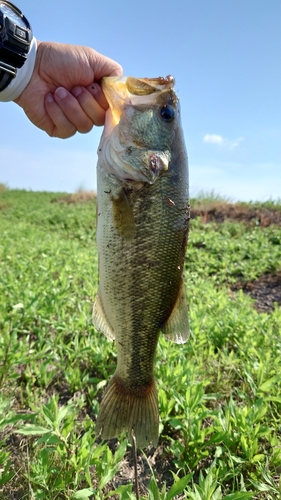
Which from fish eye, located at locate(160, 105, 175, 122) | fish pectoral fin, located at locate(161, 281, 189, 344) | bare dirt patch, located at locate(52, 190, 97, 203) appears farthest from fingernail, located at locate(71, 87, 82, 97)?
bare dirt patch, located at locate(52, 190, 97, 203)

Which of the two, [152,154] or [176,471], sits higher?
[152,154]

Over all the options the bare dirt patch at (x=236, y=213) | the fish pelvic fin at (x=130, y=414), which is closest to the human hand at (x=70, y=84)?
the fish pelvic fin at (x=130, y=414)

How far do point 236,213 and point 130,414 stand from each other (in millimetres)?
12276

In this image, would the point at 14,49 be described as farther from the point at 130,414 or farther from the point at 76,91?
the point at 130,414

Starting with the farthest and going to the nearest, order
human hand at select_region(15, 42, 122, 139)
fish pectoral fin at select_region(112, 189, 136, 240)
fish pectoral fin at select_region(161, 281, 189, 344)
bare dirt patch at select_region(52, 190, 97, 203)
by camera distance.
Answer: bare dirt patch at select_region(52, 190, 97, 203)
human hand at select_region(15, 42, 122, 139)
fish pectoral fin at select_region(161, 281, 189, 344)
fish pectoral fin at select_region(112, 189, 136, 240)

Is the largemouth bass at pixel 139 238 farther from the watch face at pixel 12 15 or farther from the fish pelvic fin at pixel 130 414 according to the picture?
the watch face at pixel 12 15

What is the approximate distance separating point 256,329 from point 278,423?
1392 mm

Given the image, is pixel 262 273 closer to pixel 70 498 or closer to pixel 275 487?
pixel 275 487

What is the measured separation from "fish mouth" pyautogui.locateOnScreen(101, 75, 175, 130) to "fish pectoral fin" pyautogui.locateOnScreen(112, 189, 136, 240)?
437mm

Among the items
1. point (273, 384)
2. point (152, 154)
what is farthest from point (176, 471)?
point (152, 154)

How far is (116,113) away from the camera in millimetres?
1952

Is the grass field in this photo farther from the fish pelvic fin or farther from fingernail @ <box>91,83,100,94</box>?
fingernail @ <box>91,83,100,94</box>

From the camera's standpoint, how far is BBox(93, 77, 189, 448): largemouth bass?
1782 mm

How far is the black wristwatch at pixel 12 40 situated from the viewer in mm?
2143
